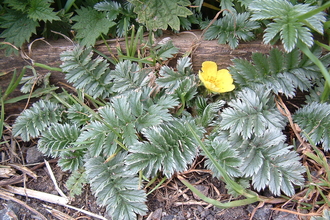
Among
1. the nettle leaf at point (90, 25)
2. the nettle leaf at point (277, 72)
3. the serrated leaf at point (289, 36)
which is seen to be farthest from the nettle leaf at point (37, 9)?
the serrated leaf at point (289, 36)

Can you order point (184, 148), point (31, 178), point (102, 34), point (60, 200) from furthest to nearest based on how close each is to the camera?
1. point (102, 34)
2. point (31, 178)
3. point (60, 200)
4. point (184, 148)

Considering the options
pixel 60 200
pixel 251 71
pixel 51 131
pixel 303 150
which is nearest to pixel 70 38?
pixel 51 131

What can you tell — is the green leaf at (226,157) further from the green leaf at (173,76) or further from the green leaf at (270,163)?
the green leaf at (173,76)

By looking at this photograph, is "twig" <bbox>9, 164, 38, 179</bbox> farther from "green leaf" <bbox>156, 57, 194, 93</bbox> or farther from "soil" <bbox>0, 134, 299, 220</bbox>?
"green leaf" <bbox>156, 57, 194, 93</bbox>

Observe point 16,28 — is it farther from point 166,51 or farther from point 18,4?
point 166,51

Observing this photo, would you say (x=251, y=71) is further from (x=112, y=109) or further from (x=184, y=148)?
(x=112, y=109)

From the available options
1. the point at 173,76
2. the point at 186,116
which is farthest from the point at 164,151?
the point at 173,76
